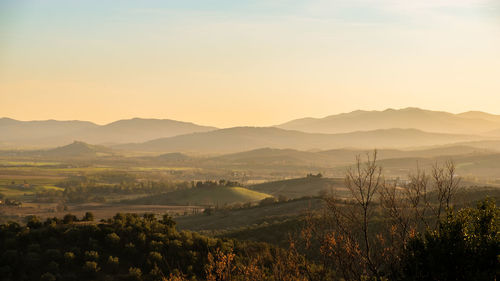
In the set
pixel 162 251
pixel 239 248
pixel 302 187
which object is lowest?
pixel 302 187

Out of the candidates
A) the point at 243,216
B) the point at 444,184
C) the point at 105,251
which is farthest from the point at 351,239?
the point at 243,216

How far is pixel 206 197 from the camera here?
13775 centimetres

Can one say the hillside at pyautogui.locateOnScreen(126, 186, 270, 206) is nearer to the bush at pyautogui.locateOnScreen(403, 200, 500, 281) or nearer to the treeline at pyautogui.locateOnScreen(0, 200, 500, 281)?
the treeline at pyautogui.locateOnScreen(0, 200, 500, 281)

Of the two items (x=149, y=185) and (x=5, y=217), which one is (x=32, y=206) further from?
(x=149, y=185)

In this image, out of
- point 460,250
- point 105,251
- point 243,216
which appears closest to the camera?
point 460,250

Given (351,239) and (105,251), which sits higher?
(351,239)

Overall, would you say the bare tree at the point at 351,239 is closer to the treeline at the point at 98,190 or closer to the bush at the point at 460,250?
the bush at the point at 460,250

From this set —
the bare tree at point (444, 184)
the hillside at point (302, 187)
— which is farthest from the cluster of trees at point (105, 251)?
the hillside at point (302, 187)

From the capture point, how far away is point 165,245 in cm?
3747

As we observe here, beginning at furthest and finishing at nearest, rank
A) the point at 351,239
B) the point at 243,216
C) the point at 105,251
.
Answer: the point at 243,216 < the point at 105,251 < the point at 351,239

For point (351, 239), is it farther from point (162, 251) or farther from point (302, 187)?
point (302, 187)

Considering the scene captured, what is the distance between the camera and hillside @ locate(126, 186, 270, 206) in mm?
132000

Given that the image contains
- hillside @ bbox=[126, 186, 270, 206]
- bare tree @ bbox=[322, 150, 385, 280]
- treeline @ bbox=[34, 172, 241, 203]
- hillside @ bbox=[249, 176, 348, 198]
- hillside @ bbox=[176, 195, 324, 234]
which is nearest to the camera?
bare tree @ bbox=[322, 150, 385, 280]

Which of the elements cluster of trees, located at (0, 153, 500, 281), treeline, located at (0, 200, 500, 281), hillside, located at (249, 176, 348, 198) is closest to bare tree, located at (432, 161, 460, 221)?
cluster of trees, located at (0, 153, 500, 281)
